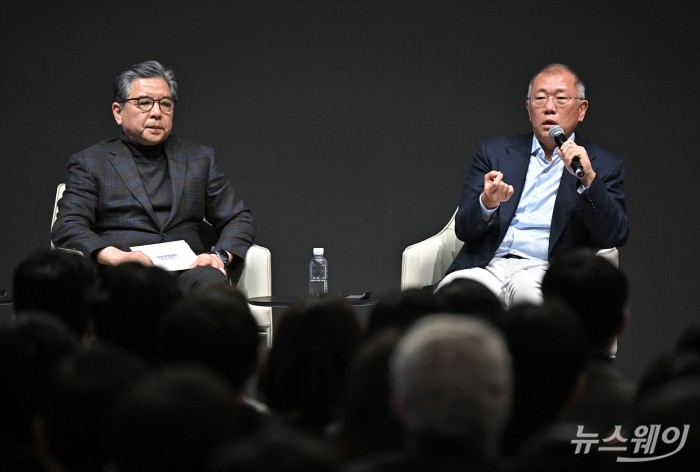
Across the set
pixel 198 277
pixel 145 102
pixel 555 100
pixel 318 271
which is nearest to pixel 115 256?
pixel 198 277

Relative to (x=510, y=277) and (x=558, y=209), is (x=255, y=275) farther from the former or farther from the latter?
(x=558, y=209)

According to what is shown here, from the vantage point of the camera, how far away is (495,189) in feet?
13.4

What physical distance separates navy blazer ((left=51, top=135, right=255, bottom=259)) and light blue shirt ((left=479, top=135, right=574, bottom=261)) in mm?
1123

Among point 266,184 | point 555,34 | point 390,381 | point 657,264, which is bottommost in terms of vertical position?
point 657,264

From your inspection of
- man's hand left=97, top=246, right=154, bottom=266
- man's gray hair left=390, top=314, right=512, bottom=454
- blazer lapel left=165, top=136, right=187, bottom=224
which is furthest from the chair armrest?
man's gray hair left=390, top=314, right=512, bottom=454

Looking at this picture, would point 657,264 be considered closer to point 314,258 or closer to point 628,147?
point 628,147

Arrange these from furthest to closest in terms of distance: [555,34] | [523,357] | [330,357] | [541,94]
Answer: [555,34] → [541,94] → [330,357] → [523,357]

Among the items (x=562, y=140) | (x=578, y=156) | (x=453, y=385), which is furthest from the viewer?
(x=562, y=140)

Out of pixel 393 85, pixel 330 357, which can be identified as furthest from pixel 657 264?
pixel 330 357

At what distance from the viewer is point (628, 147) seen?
553 cm

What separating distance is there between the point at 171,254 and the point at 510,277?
4.47 feet

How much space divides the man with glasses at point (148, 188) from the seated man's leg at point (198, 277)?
72 millimetres

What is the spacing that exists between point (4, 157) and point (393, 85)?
Result: 2.04 m

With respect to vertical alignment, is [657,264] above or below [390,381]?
below
